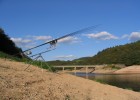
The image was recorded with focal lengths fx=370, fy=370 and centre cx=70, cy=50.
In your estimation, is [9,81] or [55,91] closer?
[9,81]

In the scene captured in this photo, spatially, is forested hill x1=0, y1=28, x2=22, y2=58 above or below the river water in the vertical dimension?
→ above

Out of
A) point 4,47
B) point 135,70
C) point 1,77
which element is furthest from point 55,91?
point 135,70

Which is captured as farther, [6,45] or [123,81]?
[123,81]

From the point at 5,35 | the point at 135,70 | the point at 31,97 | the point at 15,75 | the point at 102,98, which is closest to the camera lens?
the point at 31,97

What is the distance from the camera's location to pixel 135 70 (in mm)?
152500

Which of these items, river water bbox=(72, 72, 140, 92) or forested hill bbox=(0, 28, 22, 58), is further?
river water bbox=(72, 72, 140, 92)

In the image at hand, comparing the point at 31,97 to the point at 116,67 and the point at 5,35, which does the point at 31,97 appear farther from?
the point at 116,67

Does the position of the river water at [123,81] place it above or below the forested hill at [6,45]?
below

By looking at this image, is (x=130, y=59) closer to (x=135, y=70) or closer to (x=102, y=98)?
(x=135, y=70)

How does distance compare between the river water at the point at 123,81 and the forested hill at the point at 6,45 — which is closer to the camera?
the forested hill at the point at 6,45

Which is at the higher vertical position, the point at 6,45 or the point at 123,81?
the point at 6,45

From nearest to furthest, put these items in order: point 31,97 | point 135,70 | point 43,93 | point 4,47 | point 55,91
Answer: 1. point 31,97
2. point 43,93
3. point 55,91
4. point 4,47
5. point 135,70

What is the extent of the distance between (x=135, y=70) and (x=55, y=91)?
141056 millimetres

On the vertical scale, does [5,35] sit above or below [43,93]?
above
